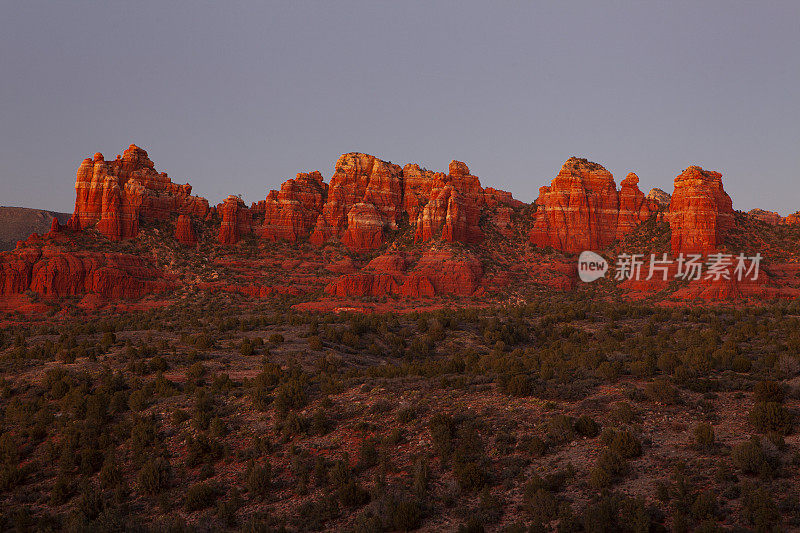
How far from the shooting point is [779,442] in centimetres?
1527

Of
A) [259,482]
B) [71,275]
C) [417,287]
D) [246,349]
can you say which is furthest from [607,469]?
[71,275]

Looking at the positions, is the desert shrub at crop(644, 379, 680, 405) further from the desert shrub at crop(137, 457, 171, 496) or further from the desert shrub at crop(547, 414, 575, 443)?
the desert shrub at crop(137, 457, 171, 496)

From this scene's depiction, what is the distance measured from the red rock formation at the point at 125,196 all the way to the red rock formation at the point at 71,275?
378 inches

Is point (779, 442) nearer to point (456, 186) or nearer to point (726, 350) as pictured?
point (726, 350)

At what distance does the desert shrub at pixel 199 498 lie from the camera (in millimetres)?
17016

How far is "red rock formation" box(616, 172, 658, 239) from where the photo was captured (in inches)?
4035

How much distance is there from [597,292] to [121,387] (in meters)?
76.8

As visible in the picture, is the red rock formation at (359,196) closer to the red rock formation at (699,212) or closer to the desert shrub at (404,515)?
the red rock formation at (699,212)

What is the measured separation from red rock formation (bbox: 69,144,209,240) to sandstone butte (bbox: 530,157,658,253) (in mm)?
72183

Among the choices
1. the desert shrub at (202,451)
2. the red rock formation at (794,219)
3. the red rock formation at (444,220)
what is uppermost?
the red rock formation at (794,219)

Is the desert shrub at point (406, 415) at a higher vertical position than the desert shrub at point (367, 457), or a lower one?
higher

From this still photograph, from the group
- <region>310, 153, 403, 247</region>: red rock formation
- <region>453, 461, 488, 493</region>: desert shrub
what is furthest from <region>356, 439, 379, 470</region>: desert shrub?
<region>310, 153, 403, 247</region>: red rock formation

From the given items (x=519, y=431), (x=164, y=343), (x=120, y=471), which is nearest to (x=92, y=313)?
(x=164, y=343)

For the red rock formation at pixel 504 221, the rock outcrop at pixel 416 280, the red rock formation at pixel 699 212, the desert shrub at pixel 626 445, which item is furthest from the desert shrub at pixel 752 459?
the red rock formation at pixel 504 221
